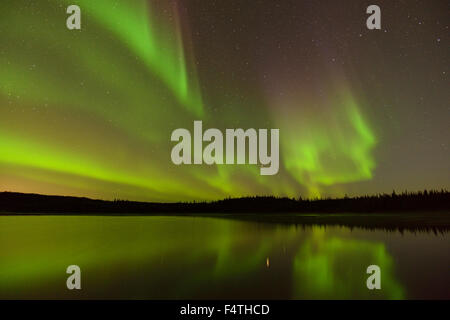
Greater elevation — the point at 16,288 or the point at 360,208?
the point at 360,208

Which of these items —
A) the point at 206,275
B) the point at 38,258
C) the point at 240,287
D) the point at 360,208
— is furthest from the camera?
the point at 360,208

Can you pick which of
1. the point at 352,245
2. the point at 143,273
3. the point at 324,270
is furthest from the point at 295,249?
the point at 143,273

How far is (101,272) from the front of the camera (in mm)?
19312

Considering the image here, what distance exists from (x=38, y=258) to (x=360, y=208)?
99.1 metres

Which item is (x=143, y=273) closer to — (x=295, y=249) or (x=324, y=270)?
(x=324, y=270)
